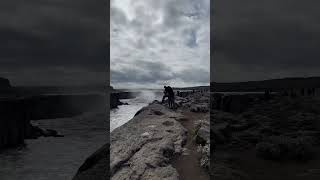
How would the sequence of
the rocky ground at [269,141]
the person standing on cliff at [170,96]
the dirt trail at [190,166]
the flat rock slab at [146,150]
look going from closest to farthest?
the flat rock slab at [146,150], the dirt trail at [190,166], the rocky ground at [269,141], the person standing on cliff at [170,96]

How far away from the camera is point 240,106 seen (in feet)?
61.8

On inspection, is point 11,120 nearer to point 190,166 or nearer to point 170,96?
point 170,96

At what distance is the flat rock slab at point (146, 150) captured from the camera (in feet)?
27.4

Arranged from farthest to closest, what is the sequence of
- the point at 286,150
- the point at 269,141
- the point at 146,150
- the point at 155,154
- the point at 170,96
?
the point at 170,96
the point at 269,141
the point at 286,150
the point at 146,150
the point at 155,154

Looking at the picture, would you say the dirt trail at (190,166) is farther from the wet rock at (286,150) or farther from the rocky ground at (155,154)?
the wet rock at (286,150)

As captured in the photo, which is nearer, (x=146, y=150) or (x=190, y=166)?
(x=190, y=166)

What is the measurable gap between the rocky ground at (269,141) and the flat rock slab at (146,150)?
1366 millimetres

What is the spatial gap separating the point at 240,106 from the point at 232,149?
726 centimetres

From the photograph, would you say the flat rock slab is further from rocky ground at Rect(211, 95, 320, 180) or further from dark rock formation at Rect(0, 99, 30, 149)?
dark rock formation at Rect(0, 99, 30, 149)

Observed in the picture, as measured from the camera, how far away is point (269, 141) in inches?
461

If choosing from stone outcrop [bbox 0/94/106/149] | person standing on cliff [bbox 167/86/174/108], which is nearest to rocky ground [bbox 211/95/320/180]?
person standing on cliff [bbox 167/86/174/108]

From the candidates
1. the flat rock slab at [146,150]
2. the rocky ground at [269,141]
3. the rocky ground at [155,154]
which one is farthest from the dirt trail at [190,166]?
the rocky ground at [269,141]

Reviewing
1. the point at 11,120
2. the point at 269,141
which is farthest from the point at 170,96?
the point at 11,120

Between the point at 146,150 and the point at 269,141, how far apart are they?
5.05 meters
